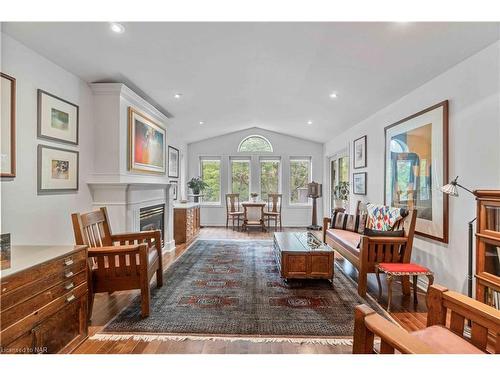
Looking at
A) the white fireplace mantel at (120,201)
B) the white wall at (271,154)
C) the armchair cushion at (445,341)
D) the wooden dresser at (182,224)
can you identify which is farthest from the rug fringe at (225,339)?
the white wall at (271,154)

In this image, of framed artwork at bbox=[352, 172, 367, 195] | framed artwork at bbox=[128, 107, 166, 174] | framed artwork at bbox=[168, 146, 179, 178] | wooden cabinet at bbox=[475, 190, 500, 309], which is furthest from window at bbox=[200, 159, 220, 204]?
wooden cabinet at bbox=[475, 190, 500, 309]

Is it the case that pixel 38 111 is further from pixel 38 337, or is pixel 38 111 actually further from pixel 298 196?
pixel 298 196

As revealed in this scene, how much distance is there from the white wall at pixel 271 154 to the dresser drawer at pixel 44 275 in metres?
5.57

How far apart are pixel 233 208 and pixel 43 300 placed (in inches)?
214

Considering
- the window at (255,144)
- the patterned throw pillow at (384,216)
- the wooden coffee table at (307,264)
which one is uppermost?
the window at (255,144)

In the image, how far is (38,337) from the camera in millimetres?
1500

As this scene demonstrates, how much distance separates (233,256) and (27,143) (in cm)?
296

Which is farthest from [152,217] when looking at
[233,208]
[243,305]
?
[233,208]

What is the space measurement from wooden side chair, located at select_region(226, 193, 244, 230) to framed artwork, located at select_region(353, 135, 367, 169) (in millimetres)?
3141

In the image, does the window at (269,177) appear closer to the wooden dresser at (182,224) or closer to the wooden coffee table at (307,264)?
the wooden dresser at (182,224)

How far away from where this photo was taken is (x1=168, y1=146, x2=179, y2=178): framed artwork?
5.77 m

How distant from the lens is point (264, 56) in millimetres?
2785

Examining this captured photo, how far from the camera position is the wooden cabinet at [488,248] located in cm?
169

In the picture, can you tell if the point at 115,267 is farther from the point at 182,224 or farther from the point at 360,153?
the point at 360,153
